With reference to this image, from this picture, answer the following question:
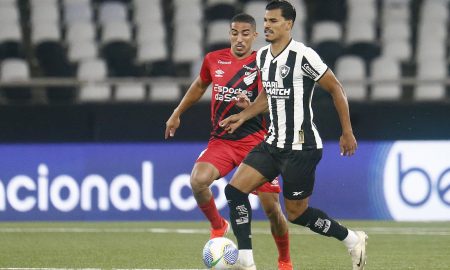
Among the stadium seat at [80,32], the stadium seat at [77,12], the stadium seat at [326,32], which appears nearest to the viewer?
the stadium seat at [80,32]

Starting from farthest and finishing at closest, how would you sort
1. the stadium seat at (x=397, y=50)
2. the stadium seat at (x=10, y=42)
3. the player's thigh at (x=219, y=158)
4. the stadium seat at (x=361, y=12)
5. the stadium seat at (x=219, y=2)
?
1. the stadium seat at (x=219, y=2)
2. the stadium seat at (x=361, y=12)
3. the stadium seat at (x=397, y=50)
4. the stadium seat at (x=10, y=42)
5. the player's thigh at (x=219, y=158)

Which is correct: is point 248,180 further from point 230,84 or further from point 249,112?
point 230,84

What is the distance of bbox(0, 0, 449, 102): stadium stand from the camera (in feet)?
56.0

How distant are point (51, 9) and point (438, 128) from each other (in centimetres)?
671

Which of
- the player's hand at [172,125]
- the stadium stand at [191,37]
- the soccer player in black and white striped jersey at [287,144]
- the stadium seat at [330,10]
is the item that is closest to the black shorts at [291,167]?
the soccer player in black and white striped jersey at [287,144]

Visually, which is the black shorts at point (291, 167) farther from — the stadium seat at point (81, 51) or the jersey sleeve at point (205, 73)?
the stadium seat at point (81, 51)

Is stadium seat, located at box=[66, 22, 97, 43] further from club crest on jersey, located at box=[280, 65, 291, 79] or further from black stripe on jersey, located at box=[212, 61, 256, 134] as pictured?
club crest on jersey, located at box=[280, 65, 291, 79]

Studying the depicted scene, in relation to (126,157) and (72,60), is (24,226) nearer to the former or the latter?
(126,157)

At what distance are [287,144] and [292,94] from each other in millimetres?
342

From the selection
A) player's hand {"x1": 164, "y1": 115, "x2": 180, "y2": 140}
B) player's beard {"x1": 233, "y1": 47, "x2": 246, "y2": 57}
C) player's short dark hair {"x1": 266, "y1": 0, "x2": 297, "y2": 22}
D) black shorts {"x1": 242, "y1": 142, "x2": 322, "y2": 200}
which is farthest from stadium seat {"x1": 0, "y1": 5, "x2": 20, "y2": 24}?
black shorts {"x1": 242, "y1": 142, "x2": 322, "y2": 200}

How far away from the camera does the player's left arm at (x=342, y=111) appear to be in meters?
7.70

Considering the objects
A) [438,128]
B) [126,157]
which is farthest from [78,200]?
[438,128]

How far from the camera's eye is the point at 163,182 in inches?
547

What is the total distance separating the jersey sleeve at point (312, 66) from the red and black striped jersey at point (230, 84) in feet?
4.23
